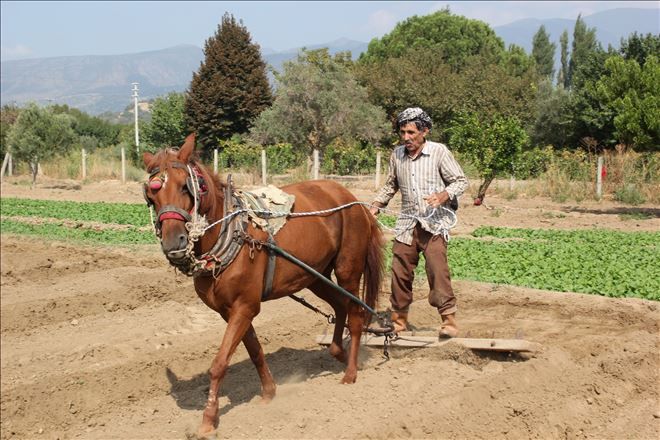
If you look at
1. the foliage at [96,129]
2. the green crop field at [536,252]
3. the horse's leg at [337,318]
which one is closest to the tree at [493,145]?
the green crop field at [536,252]

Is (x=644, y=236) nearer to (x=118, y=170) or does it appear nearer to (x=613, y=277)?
(x=613, y=277)

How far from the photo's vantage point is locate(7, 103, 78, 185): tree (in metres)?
30.8

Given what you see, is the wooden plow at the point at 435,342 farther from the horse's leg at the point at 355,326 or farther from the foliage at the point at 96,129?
the foliage at the point at 96,129

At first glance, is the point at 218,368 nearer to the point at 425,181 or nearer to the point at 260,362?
the point at 260,362

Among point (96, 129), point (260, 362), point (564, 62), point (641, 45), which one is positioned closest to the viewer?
point (260, 362)

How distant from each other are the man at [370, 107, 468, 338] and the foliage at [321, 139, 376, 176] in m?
24.4

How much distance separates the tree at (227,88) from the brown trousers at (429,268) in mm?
32277

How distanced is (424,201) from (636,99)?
1569 cm

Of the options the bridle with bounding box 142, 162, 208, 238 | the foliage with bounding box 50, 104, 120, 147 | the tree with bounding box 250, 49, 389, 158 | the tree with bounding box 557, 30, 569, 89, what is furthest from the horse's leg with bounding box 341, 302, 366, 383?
the tree with bounding box 557, 30, 569, 89

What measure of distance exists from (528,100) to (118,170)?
23.7 m

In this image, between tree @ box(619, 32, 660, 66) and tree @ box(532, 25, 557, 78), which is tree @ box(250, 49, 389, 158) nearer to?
tree @ box(619, 32, 660, 66)

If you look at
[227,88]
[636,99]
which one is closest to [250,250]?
[636,99]

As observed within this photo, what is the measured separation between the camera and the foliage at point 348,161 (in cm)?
3152

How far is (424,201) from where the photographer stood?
22.2 ft
